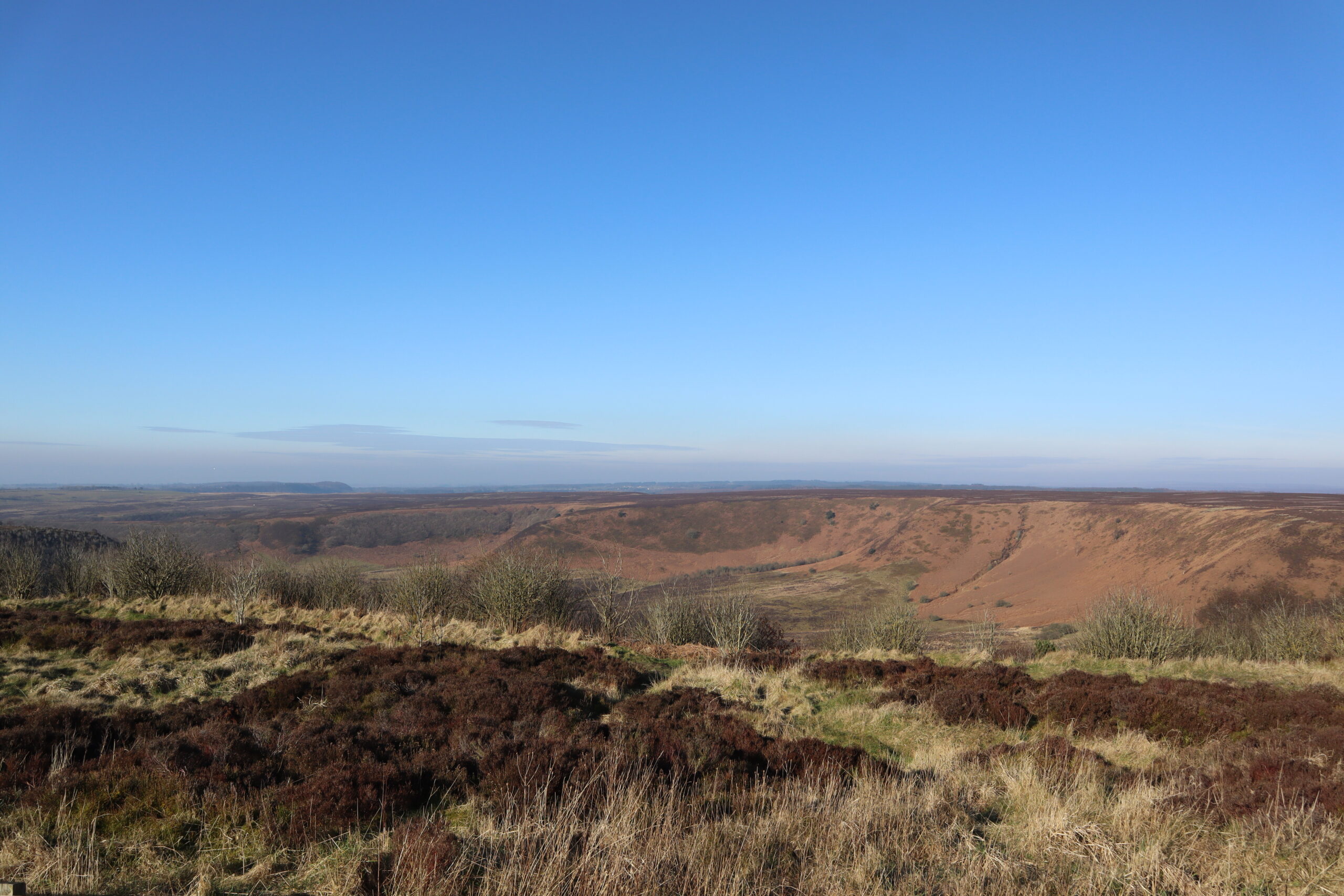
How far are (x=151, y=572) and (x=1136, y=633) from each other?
31421 millimetres

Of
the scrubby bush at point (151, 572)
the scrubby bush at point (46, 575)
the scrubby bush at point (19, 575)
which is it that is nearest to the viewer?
the scrubby bush at point (151, 572)

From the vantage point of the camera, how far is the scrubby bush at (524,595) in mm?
20328

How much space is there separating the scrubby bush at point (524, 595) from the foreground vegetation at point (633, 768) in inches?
161

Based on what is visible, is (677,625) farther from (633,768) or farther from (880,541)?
(880,541)

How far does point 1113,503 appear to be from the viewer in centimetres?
6316

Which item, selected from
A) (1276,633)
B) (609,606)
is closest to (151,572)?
(609,606)

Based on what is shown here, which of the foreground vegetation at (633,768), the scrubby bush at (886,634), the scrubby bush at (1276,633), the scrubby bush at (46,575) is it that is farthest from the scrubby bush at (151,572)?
the scrubby bush at (1276,633)

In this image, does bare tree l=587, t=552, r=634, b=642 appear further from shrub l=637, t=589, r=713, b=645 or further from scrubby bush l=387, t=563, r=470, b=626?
scrubby bush l=387, t=563, r=470, b=626

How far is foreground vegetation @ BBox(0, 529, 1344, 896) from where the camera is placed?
164 inches

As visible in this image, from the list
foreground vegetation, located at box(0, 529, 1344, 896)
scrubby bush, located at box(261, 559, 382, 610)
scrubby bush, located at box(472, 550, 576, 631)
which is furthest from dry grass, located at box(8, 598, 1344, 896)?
scrubby bush, located at box(261, 559, 382, 610)

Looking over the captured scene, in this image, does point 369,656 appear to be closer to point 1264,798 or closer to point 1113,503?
point 1264,798

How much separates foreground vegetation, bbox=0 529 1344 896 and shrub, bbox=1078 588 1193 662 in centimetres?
193

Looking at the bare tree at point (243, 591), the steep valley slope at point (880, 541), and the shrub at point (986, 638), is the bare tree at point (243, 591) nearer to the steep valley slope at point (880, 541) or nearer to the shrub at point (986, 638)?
the steep valley slope at point (880, 541)

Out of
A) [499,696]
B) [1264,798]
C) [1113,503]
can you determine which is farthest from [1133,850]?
[1113,503]
